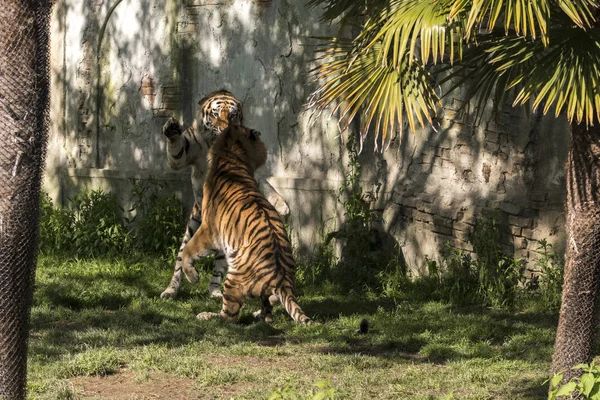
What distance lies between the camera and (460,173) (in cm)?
984

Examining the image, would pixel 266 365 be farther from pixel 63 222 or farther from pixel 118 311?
pixel 63 222

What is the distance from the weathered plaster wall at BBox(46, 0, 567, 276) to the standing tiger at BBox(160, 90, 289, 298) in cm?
98

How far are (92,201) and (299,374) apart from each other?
19.2 ft

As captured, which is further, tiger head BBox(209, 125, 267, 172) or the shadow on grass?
tiger head BBox(209, 125, 267, 172)

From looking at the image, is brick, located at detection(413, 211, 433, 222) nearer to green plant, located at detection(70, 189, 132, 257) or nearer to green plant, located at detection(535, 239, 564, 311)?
green plant, located at detection(535, 239, 564, 311)

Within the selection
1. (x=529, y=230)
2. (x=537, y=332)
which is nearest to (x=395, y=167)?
(x=529, y=230)

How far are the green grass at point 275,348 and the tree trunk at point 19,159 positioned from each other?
152cm

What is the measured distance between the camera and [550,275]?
8.96 metres

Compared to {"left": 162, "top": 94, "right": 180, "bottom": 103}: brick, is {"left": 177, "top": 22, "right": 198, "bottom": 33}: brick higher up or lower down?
higher up

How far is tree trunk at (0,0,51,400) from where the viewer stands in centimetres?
503

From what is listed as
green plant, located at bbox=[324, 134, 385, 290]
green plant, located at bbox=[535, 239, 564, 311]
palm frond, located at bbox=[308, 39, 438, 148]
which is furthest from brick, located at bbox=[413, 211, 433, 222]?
palm frond, located at bbox=[308, 39, 438, 148]

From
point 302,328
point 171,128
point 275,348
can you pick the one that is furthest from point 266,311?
point 171,128

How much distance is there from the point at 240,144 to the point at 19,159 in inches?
173

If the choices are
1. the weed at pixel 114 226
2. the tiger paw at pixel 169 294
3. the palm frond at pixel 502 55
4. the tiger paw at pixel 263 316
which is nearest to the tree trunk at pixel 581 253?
the palm frond at pixel 502 55
